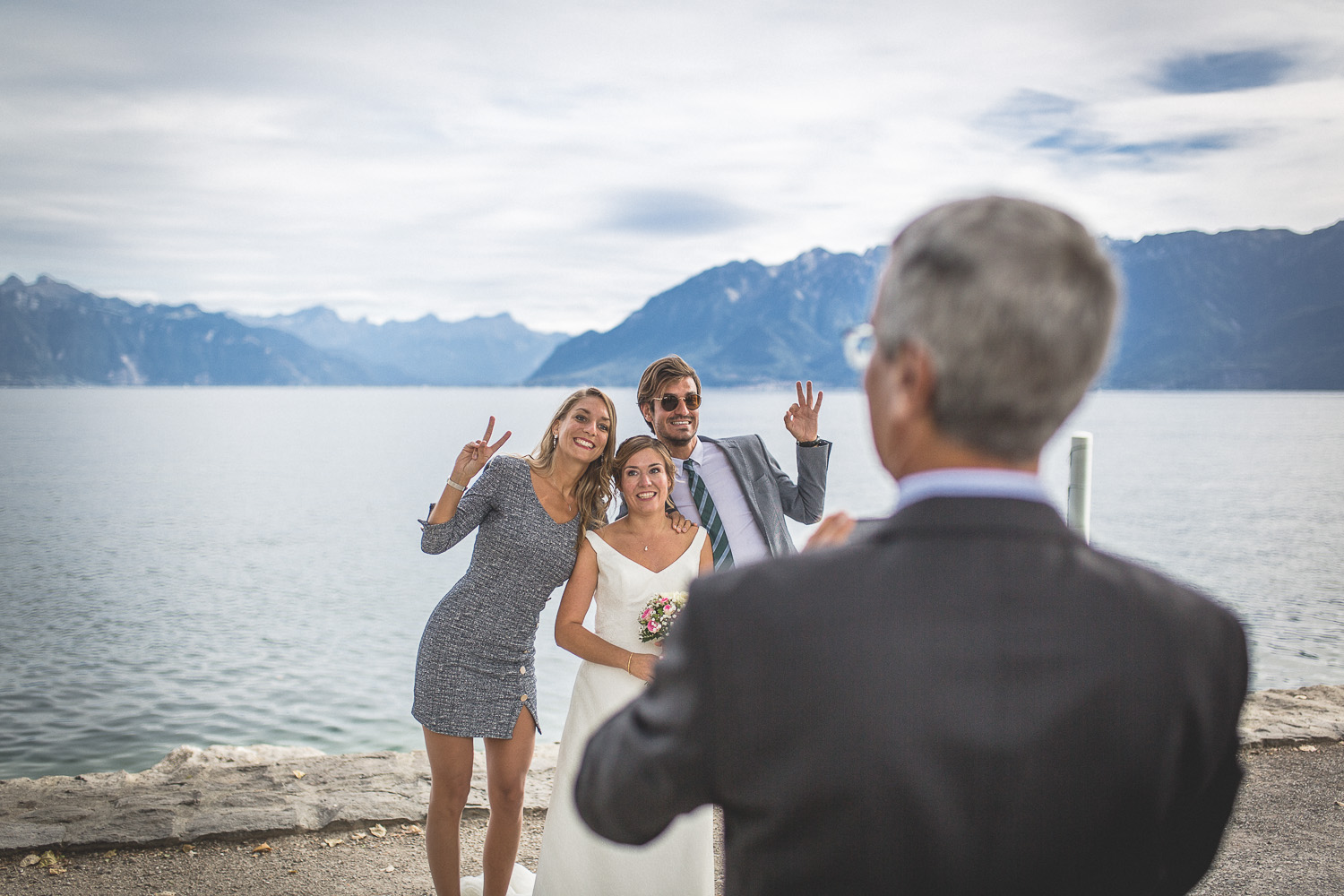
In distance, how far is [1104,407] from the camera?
5281 inches

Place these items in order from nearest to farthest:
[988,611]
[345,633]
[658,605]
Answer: [988,611] < [658,605] < [345,633]

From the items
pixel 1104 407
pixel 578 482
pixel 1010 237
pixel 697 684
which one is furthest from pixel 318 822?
pixel 1104 407

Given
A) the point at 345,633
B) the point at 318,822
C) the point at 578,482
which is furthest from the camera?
the point at 345,633

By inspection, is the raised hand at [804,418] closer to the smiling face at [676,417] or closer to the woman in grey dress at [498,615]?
the smiling face at [676,417]

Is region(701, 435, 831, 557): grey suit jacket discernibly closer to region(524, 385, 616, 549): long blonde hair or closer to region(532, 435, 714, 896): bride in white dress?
region(532, 435, 714, 896): bride in white dress

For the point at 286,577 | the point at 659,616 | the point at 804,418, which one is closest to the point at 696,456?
the point at 804,418

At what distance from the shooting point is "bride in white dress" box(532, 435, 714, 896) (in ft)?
12.4

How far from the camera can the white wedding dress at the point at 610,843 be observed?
3.79 metres

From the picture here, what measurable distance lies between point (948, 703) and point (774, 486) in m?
4.01

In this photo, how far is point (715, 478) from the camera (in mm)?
4797

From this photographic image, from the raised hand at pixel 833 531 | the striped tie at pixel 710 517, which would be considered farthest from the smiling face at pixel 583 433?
the raised hand at pixel 833 531

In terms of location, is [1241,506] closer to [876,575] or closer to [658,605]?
[658,605]

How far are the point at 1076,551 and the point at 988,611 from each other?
0.15m

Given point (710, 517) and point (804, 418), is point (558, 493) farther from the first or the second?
point (804, 418)
